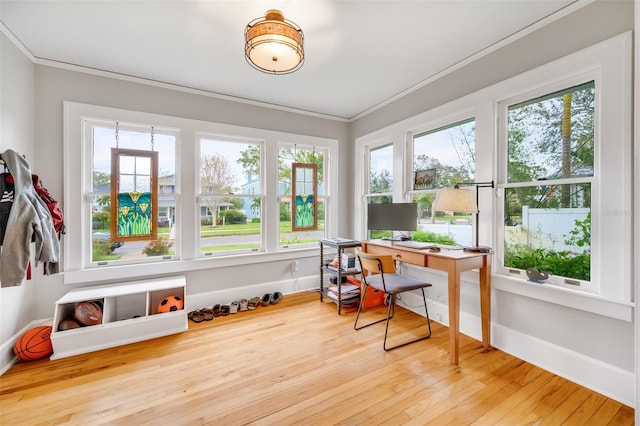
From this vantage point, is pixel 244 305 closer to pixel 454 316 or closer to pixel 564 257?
pixel 454 316

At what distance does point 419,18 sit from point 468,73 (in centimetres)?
91

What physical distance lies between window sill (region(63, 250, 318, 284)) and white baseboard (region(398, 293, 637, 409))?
2.31 m

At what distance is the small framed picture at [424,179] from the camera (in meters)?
2.99

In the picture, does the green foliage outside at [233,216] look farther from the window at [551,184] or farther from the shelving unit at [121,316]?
the window at [551,184]

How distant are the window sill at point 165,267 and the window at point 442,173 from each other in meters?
1.79

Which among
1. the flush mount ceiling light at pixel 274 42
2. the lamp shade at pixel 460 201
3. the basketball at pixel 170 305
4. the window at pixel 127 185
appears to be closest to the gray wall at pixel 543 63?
the lamp shade at pixel 460 201

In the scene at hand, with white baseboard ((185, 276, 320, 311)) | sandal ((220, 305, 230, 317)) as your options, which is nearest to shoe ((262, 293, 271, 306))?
white baseboard ((185, 276, 320, 311))

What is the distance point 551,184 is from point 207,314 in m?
3.49

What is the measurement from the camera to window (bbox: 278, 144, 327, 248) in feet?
12.4

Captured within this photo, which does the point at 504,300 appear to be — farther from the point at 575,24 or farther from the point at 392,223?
the point at 575,24

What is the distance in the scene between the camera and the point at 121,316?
2.72 meters

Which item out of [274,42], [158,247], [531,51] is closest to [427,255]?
[531,51]

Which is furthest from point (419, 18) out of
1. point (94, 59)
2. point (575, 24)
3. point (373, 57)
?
point (94, 59)

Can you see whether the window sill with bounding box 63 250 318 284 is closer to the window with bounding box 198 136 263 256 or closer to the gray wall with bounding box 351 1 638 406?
the window with bounding box 198 136 263 256
